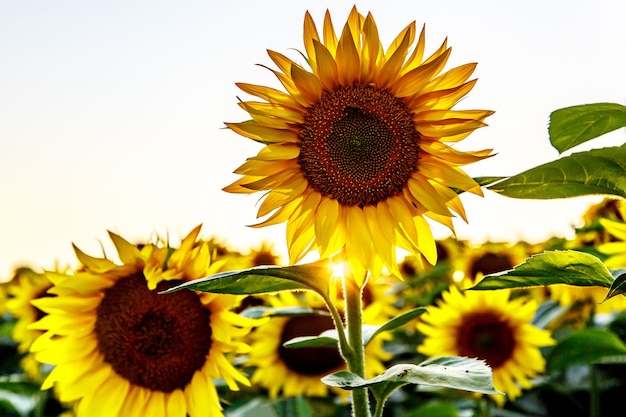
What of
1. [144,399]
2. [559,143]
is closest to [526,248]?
[144,399]

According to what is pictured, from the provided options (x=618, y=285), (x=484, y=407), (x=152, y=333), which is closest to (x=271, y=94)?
(x=618, y=285)

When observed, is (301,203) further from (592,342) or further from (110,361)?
(592,342)

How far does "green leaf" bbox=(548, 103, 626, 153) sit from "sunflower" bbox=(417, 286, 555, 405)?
2.11 metres

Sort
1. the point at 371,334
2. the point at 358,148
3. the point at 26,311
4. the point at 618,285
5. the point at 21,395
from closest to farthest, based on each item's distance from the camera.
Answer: the point at 618,285
the point at 371,334
the point at 358,148
the point at 21,395
the point at 26,311

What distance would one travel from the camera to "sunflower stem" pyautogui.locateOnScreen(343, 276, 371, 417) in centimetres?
157

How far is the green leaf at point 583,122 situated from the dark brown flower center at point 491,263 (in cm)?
376

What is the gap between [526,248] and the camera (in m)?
5.59

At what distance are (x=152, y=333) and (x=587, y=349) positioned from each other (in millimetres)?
1607

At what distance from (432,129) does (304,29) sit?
0.36 m

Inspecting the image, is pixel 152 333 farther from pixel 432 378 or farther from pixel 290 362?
pixel 290 362

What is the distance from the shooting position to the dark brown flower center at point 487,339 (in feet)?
11.8

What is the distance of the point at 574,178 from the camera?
4.61ft

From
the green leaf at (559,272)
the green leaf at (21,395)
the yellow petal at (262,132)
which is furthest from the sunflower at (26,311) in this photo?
the green leaf at (559,272)

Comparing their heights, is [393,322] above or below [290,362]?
above
